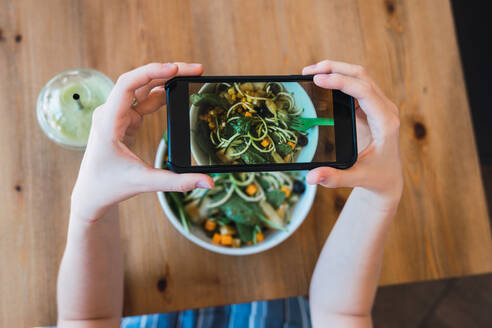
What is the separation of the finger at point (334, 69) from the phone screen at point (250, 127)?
115mm

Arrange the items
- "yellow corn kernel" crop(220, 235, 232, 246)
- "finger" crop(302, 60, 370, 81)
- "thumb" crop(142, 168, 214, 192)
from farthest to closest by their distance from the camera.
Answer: "yellow corn kernel" crop(220, 235, 232, 246)
"finger" crop(302, 60, 370, 81)
"thumb" crop(142, 168, 214, 192)

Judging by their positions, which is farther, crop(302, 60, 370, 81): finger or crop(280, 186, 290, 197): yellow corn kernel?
crop(280, 186, 290, 197): yellow corn kernel

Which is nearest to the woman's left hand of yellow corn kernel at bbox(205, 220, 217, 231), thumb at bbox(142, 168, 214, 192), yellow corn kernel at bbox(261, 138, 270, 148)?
thumb at bbox(142, 168, 214, 192)

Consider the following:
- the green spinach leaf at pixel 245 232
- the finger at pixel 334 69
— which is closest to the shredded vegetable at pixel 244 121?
the finger at pixel 334 69

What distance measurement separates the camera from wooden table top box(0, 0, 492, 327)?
70 cm

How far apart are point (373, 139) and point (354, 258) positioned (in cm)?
25

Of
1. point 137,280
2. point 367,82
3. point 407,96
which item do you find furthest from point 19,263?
point 407,96

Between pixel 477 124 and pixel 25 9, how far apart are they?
1328 mm

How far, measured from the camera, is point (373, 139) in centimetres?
58

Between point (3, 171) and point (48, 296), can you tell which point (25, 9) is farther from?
point (48, 296)

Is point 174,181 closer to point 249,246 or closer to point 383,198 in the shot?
point 249,246

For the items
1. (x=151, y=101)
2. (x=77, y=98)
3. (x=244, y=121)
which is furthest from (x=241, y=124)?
(x=77, y=98)

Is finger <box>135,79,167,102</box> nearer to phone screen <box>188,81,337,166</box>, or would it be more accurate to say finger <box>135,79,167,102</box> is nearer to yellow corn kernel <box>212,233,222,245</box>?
phone screen <box>188,81,337,166</box>

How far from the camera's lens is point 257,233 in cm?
70
